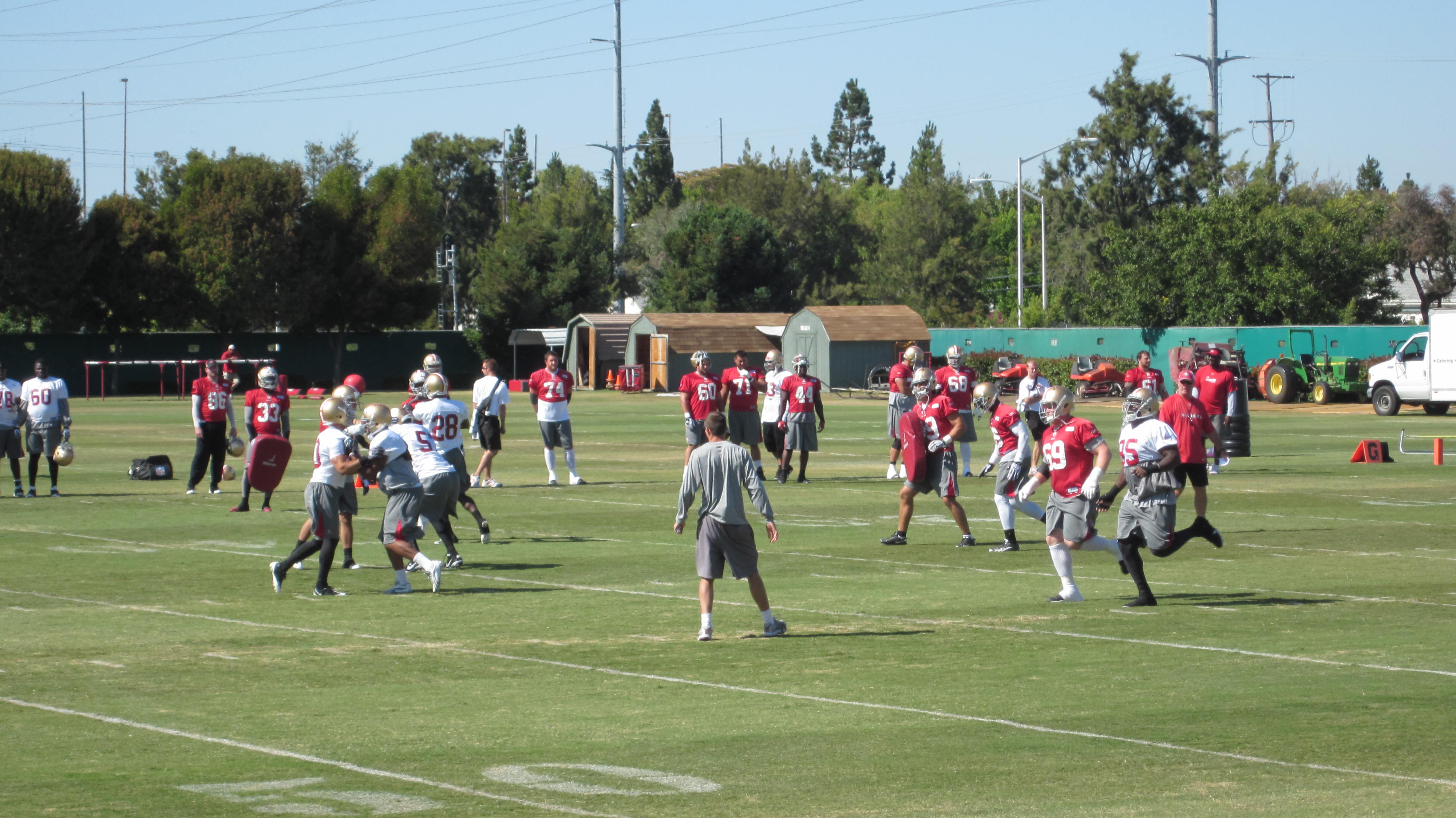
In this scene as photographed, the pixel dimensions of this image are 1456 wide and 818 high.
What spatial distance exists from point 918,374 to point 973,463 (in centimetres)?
1151

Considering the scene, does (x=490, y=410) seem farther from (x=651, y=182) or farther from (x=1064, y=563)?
(x=651, y=182)

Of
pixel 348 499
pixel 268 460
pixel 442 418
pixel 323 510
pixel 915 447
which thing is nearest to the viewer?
pixel 323 510

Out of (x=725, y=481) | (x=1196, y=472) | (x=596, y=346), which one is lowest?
(x=1196, y=472)

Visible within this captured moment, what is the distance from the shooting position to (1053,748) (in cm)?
843

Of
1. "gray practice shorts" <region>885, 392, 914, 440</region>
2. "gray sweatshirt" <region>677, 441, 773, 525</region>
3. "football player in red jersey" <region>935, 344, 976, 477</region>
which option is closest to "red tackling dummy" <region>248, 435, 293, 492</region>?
"football player in red jersey" <region>935, 344, 976, 477</region>

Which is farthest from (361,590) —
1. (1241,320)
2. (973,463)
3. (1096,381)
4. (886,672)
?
(1241,320)

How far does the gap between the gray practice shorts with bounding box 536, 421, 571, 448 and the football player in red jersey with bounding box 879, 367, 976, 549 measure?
8265 mm

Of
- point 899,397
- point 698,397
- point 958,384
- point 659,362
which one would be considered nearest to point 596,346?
point 659,362

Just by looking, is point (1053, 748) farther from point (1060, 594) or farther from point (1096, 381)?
point (1096, 381)

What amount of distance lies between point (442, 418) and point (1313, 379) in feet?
136

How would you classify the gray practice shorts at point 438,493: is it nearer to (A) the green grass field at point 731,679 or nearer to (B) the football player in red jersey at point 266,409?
(A) the green grass field at point 731,679

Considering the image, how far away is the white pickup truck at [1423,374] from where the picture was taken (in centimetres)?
4359

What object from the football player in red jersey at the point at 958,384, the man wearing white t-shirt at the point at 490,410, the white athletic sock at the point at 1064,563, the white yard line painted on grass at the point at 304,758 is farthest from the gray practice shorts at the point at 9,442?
the white athletic sock at the point at 1064,563

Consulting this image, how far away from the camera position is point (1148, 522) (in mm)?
13320
